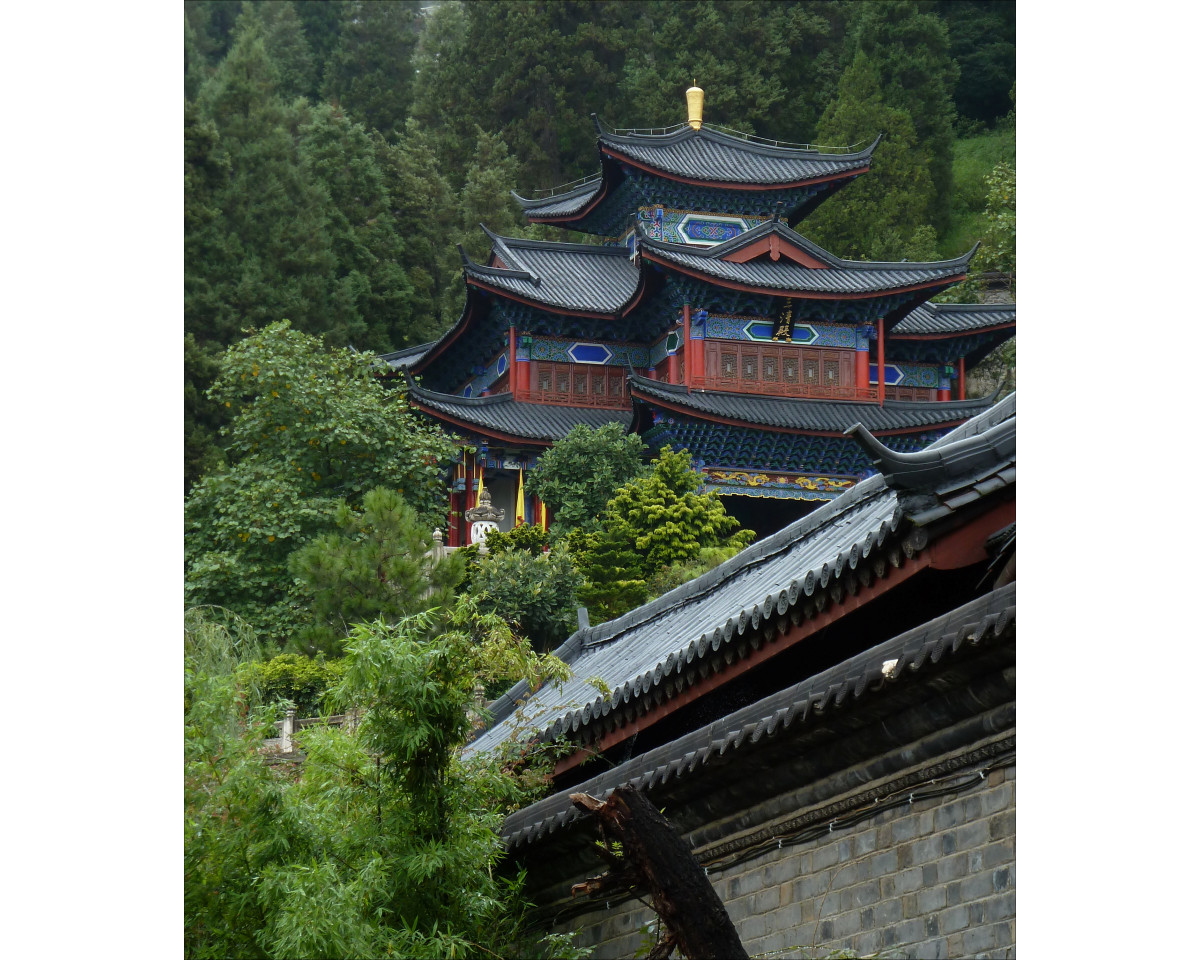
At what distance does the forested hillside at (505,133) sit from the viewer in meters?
27.0

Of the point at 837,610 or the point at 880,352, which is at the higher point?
the point at 837,610

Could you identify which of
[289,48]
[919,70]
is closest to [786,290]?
[919,70]

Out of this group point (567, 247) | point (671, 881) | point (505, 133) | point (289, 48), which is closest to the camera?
point (671, 881)

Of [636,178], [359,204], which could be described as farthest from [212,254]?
[636,178]

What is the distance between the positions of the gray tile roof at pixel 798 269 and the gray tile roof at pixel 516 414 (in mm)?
2553

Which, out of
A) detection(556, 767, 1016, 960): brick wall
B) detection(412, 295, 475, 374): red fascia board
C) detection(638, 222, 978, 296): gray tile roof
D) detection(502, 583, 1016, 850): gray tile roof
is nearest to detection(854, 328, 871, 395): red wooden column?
detection(638, 222, 978, 296): gray tile roof

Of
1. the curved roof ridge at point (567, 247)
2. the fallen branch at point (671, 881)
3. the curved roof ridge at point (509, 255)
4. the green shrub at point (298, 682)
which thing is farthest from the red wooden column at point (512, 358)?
the fallen branch at point (671, 881)

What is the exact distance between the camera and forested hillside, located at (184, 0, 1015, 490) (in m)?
27.0

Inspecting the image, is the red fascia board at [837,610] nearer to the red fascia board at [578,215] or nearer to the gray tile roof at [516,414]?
the gray tile roof at [516,414]

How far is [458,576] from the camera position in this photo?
14695 millimetres

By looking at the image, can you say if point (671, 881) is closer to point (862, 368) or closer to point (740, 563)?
point (740, 563)

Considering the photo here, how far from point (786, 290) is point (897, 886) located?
17.0 meters

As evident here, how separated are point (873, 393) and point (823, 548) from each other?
15.0m

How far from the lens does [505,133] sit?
116ft
